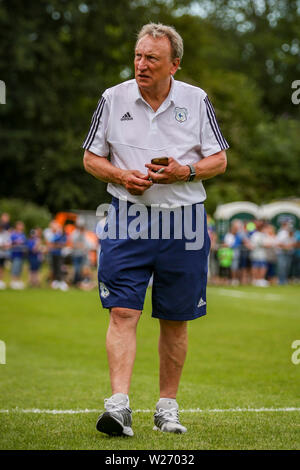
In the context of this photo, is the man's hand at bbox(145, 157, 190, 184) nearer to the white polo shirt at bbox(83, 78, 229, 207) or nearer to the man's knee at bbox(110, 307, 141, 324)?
Answer: the white polo shirt at bbox(83, 78, 229, 207)

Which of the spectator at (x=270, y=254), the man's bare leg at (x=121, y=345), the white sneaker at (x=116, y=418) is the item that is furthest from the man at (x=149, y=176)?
the spectator at (x=270, y=254)

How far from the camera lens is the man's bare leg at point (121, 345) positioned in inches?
208

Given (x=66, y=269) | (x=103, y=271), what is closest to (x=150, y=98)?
(x=103, y=271)

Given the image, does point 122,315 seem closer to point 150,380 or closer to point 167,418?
point 167,418

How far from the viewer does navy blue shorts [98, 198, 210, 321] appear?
17.6ft

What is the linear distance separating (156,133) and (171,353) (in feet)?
4.72

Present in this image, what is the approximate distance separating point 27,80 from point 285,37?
33052mm

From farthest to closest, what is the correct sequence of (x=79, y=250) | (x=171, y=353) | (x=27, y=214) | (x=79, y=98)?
(x=79, y=98)
(x=27, y=214)
(x=79, y=250)
(x=171, y=353)

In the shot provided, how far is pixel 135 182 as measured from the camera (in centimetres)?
523

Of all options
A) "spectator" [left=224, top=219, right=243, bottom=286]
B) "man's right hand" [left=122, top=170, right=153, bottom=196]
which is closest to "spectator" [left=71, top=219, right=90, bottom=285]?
"spectator" [left=224, top=219, right=243, bottom=286]

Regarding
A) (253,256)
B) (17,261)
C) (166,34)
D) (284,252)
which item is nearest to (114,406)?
(166,34)

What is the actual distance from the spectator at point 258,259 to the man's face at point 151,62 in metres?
23.1
